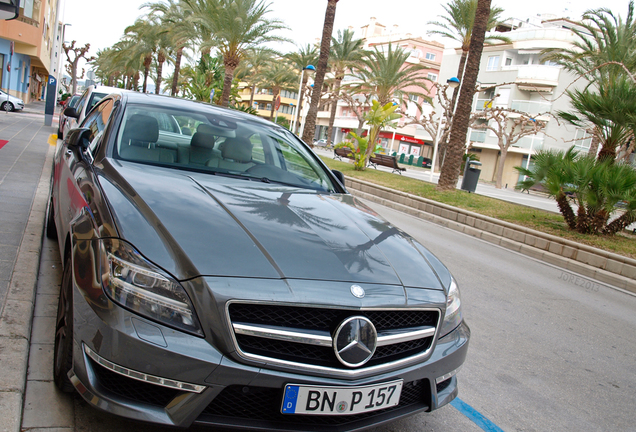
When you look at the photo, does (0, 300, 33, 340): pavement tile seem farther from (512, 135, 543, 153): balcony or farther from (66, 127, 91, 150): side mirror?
(512, 135, 543, 153): balcony

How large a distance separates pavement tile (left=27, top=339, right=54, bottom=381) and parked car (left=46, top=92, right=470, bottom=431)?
0.16 meters

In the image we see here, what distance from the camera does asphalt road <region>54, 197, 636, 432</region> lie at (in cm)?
303

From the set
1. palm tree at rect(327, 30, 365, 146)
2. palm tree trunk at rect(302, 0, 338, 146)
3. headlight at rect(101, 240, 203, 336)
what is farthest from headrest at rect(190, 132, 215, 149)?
palm tree at rect(327, 30, 365, 146)

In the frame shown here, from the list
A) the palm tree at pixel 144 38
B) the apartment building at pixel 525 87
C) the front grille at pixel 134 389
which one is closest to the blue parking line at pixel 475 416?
the front grille at pixel 134 389

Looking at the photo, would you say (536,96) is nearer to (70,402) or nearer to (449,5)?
(449,5)

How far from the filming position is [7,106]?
28562 mm

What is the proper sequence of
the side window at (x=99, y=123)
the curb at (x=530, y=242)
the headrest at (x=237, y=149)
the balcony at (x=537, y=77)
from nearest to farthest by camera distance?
the side window at (x=99, y=123)
the headrest at (x=237, y=149)
the curb at (x=530, y=242)
the balcony at (x=537, y=77)

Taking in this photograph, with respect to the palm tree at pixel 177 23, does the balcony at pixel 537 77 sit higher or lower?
higher

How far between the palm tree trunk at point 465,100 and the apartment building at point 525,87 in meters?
30.1

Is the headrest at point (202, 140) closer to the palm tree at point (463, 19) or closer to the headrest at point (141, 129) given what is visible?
the headrest at point (141, 129)

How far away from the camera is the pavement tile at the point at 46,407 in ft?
7.38

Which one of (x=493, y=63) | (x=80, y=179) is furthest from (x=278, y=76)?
(x=80, y=179)

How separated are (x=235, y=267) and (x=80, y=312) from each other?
681 mm

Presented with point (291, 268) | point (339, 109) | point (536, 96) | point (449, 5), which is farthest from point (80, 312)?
point (339, 109)
